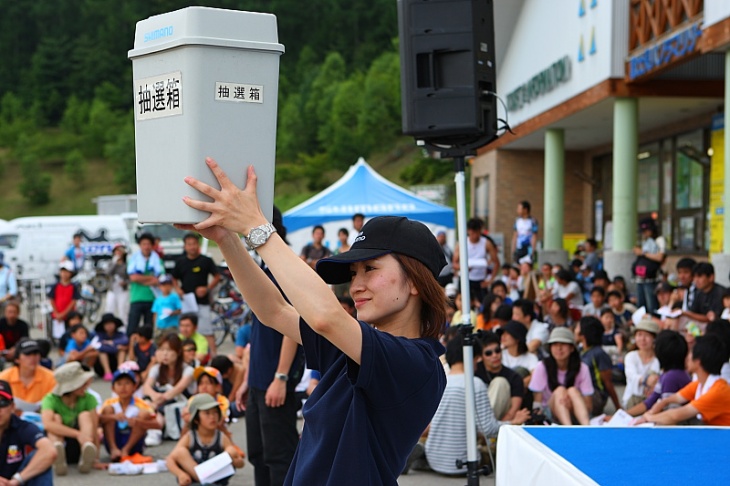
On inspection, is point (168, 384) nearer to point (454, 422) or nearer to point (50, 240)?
point (454, 422)

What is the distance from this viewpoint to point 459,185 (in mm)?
6023

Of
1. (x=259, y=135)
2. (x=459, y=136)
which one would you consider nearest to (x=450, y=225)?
(x=459, y=136)

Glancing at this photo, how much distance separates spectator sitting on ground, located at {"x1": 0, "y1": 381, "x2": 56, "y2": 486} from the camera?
6090mm

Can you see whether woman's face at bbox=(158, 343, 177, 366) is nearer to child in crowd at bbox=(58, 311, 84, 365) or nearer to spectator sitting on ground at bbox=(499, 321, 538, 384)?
child in crowd at bbox=(58, 311, 84, 365)

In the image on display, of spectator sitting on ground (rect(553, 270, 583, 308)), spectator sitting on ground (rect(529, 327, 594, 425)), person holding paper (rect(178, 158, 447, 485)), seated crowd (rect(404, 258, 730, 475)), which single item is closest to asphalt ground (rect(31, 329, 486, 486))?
seated crowd (rect(404, 258, 730, 475))

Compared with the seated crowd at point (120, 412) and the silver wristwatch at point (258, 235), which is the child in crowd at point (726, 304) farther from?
the silver wristwatch at point (258, 235)

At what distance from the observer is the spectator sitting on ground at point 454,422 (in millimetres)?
7180

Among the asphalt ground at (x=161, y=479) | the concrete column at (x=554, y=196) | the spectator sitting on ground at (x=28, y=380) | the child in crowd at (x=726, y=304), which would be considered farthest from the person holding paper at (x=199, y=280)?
the concrete column at (x=554, y=196)

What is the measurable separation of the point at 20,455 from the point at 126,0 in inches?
4757

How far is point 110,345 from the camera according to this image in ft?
38.2

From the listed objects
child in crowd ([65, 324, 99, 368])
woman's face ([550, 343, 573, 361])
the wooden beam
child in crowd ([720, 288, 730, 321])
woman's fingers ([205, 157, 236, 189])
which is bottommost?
child in crowd ([65, 324, 99, 368])

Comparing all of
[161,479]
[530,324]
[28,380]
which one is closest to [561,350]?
[530,324]

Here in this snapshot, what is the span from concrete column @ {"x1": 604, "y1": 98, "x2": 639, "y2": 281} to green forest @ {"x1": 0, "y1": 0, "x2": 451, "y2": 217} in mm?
39450

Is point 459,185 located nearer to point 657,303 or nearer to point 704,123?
point 657,303
